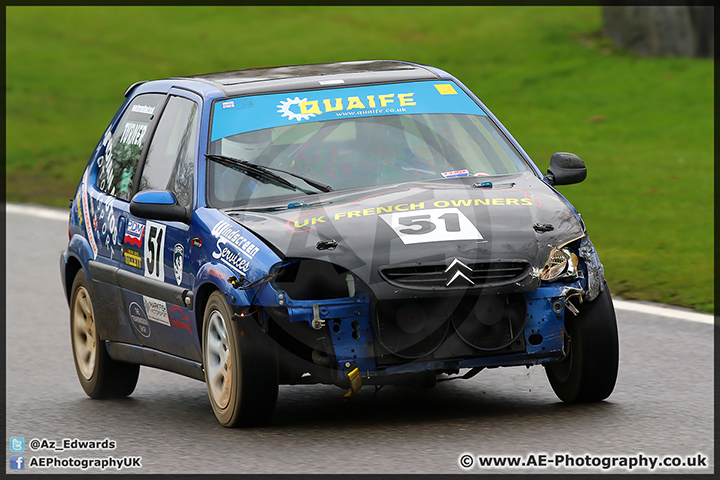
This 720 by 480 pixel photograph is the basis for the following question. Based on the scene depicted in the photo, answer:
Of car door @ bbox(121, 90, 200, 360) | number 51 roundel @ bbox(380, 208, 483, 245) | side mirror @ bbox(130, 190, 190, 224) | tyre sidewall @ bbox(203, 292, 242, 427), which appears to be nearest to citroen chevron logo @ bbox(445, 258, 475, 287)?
number 51 roundel @ bbox(380, 208, 483, 245)

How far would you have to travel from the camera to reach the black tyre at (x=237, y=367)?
20.6 ft

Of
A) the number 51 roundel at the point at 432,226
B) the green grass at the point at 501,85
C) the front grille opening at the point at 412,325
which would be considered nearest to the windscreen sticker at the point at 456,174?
the number 51 roundel at the point at 432,226

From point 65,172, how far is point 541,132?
22.2 feet

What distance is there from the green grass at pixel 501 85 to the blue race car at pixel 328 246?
3.38 meters

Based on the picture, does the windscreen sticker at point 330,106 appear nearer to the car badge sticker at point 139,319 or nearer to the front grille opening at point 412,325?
the car badge sticker at point 139,319

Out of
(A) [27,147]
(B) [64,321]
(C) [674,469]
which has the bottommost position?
(A) [27,147]

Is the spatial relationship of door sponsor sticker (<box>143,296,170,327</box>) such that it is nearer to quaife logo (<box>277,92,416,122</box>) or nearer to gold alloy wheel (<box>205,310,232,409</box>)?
gold alloy wheel (<box>205,310,232,409</box>)

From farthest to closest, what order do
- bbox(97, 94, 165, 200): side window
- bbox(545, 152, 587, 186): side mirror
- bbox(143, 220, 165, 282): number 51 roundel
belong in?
bbox(97, 94, 165, 200): side window → bbox(545, 152, 587, 186): side mirror → bbox(143, 220, 165, 282): number 51 roundel

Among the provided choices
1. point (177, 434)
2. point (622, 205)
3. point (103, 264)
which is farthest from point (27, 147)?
point (177, 434)

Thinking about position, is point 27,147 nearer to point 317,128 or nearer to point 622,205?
point 622,205

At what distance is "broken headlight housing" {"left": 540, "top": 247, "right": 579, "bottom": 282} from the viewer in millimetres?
6340
